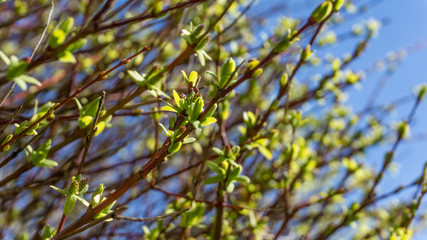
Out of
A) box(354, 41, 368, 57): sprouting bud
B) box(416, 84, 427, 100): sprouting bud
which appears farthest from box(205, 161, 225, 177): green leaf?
box(354, 41, 368, 57): sprouting bud

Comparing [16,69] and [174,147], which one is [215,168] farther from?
[16,69]

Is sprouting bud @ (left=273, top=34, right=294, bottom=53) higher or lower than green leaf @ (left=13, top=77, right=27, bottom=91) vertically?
higher

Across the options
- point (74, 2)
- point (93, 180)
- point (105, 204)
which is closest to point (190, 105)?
point (105, 204)

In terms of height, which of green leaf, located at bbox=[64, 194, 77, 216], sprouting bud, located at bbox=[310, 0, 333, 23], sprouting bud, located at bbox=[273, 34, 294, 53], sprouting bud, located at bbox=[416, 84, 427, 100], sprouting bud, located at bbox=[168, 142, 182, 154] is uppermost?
sprouting bud, located at bbox=[416, 84, 427, 100]

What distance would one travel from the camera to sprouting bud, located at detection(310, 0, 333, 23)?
123cm

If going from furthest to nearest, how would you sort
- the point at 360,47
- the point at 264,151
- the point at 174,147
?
the point at 360,47
the point at 264,151
the point at 174,147

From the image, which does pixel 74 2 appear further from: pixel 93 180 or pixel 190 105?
pixel 190 105

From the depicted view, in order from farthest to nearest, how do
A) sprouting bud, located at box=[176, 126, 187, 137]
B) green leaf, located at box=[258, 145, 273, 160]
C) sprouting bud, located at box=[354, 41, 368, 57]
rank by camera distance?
1. sprouting bud, located at box=[354, 41, 368, 57]
2. green leaf, located at box=[258, 145, 273, 160]
3. sprouting bud, located at box=[176, 126, 187, 137]

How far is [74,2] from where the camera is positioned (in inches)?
121

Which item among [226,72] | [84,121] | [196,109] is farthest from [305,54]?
[84,121]

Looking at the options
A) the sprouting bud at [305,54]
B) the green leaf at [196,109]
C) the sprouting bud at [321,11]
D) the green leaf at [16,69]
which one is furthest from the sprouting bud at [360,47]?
the green leaf at [16,69]

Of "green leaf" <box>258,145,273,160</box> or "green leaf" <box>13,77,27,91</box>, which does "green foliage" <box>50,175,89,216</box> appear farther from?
"green leaf" <box>258,145,273,160</box>

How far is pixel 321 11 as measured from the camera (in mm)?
→ 1245

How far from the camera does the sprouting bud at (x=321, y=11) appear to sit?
4.05 feet
